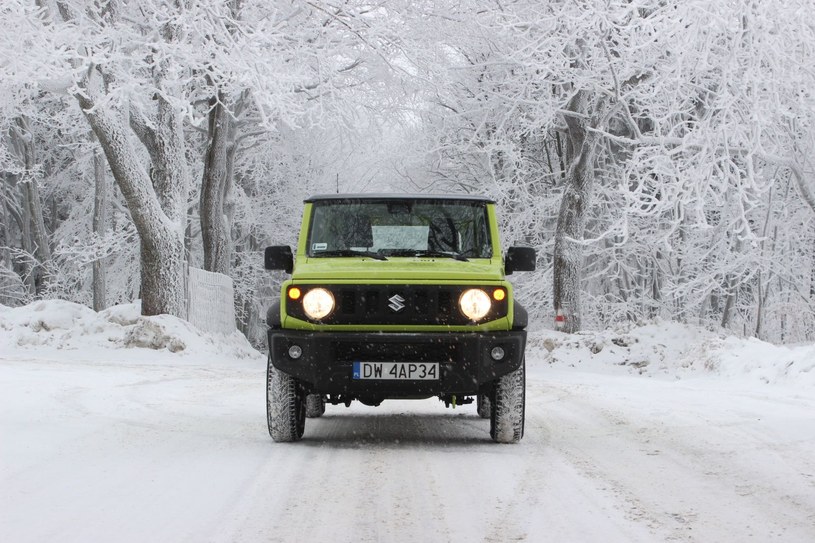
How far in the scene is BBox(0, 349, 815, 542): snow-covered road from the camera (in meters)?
→ 5.04

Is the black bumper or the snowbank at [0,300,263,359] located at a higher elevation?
the black bumper

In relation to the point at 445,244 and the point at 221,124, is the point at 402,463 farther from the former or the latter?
the point at 221,124

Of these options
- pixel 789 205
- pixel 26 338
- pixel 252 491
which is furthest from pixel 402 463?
pixel 789 205

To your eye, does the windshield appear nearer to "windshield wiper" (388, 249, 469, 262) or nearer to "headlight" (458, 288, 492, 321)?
"windshield wiper" (388, 249, 469, 262)

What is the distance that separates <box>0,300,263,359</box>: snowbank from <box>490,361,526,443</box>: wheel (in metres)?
11.7

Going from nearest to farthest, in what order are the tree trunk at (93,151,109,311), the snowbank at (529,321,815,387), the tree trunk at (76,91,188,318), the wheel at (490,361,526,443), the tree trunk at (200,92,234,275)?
the wheel at (490,361,526,443) → the snowbank at (529,321,815,387) → the tree trunk at (76,91,188,318) → the tree trunk at (200,92,234,275) → the tree trunk at (93,151,109,311)

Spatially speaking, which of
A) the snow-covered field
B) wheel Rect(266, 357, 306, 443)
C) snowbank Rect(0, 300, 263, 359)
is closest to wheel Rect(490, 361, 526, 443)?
the snow-covered field

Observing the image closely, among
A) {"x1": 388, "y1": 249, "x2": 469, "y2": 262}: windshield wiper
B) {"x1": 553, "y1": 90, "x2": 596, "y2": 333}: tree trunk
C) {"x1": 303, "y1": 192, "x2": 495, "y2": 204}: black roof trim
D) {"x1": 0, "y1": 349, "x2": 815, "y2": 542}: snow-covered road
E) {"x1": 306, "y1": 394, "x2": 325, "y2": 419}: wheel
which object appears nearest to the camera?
{"x1": 0, "y1": 349, "x2": 815, "y2": 542}: snow-covered road

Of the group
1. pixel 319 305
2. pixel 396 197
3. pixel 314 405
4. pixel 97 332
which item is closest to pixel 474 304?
pixel 319 305

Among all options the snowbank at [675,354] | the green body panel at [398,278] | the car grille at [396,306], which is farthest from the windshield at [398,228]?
the snowbank at [675,354]

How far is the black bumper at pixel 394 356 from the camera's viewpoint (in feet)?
24.6

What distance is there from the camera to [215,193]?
2600cm

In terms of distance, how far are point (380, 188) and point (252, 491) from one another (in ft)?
121

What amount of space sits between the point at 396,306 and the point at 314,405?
8.17 ft
